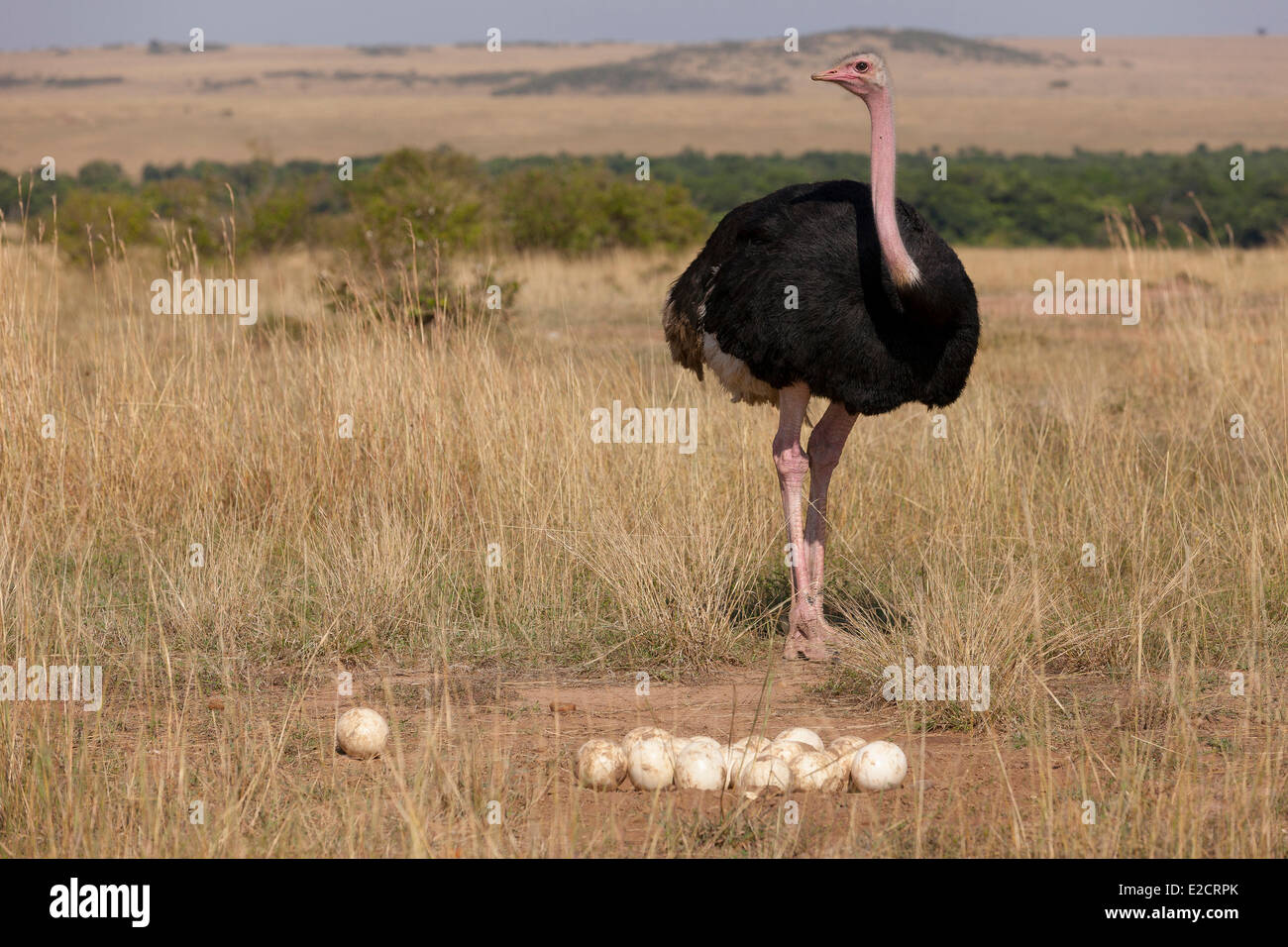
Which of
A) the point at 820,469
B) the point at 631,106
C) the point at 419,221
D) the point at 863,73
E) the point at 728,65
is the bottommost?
the point at 820,469

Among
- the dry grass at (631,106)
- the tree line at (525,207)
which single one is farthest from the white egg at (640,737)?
the dry grass at (631,106)

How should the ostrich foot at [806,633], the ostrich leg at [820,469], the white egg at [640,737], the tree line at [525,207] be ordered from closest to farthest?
the white egg at [640,737] → the ostrich foot at [806,633] → the ostrich leg at [820,469] → the tree line at [525,207]

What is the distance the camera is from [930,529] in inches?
266

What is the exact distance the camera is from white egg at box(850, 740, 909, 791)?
161 inches

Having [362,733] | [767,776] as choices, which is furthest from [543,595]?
[767,776]

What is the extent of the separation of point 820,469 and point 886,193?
1165 millimetres

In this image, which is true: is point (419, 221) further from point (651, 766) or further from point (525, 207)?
point (651, 766)

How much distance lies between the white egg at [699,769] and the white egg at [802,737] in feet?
0.79

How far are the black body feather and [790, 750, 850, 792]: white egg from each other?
1.43m

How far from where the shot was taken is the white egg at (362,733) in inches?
174

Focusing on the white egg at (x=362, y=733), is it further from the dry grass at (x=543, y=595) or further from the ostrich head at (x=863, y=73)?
the ostrich head at (x=863, y=73)

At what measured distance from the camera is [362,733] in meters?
4.42

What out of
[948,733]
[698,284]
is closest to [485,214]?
[698,284]
